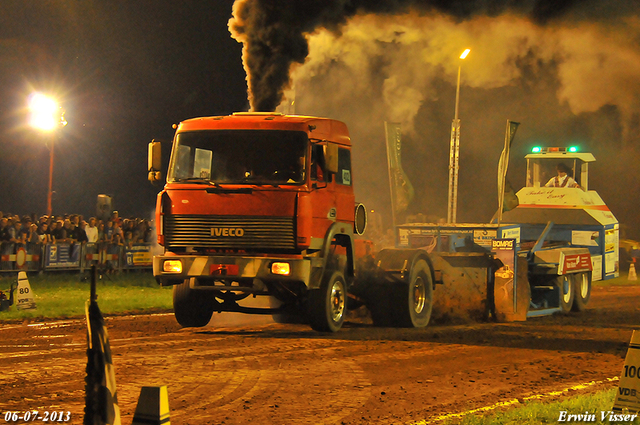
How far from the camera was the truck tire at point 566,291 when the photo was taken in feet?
55.2

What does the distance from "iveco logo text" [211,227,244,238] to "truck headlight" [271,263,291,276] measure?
647 mm

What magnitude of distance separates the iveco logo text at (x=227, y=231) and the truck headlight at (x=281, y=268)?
2.12 feet

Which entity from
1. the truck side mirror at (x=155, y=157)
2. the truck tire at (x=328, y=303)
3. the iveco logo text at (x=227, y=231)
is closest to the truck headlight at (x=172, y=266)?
the iveco logo text at (x=227, y=231)

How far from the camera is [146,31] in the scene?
1752 inches

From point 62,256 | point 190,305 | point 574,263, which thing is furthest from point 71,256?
point 574,263

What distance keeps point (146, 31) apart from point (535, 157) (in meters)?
29.0

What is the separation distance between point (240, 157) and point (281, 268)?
1694 mm

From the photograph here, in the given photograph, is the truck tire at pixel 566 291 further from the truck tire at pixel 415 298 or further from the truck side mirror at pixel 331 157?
the truck side mirror at pixel 331 157

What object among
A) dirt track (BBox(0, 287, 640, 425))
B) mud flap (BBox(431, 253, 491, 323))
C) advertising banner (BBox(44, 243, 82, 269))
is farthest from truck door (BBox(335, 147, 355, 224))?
advertising banner (BBox(44, 243, 82, 269))

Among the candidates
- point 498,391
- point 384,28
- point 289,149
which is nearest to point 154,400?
point 498,391

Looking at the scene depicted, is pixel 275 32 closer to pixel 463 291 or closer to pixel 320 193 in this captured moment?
pixel 463 291

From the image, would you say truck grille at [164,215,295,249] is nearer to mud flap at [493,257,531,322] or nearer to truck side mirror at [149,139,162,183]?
truck side mirror at [149,139,162,183]

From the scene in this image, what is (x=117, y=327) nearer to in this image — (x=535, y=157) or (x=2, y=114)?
(x=535, y=157)

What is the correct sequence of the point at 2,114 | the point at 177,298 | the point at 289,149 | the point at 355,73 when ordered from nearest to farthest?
the point at 289,149 < the point at 177,298 < the point at 355,73 < the point at 2,114
